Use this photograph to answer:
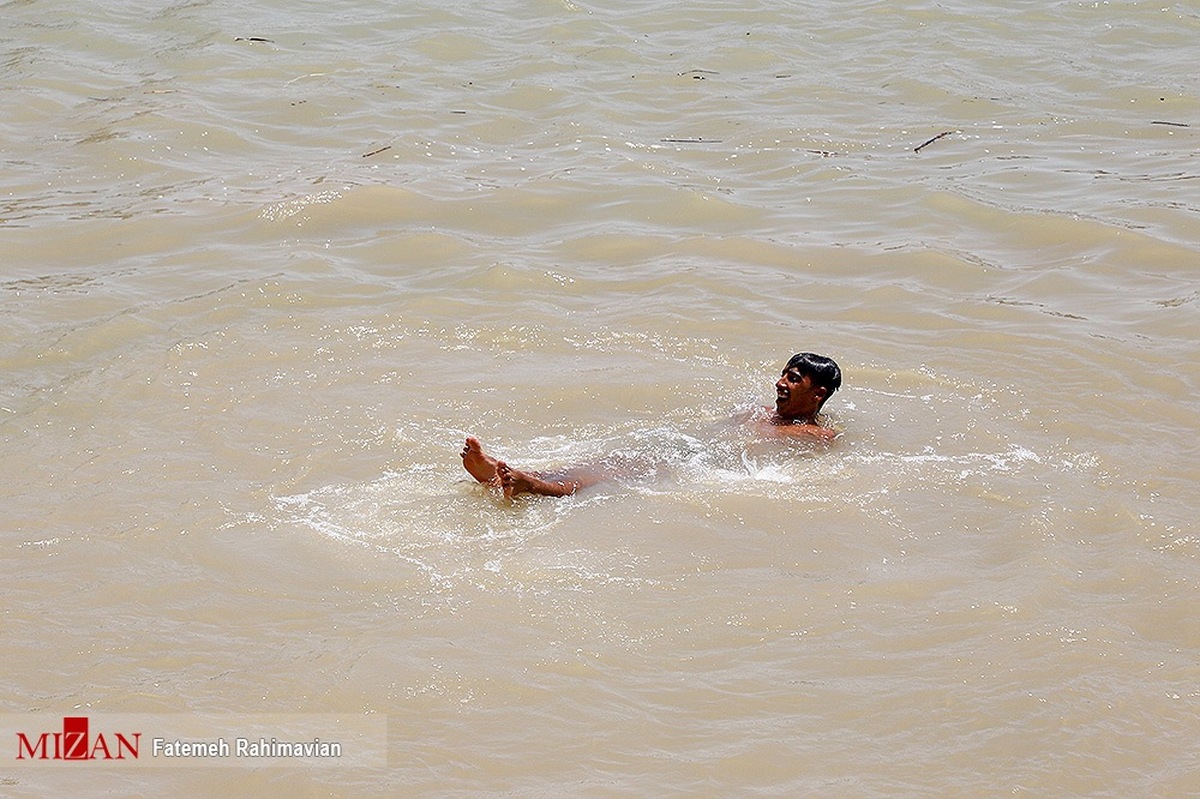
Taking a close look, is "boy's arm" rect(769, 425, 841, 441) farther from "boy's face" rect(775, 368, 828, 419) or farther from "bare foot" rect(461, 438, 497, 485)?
"bare foot" rect(461, 438, 497, 485)

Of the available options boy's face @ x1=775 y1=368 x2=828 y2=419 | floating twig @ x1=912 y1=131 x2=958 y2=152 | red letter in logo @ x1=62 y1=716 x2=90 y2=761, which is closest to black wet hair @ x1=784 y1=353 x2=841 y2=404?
boy's face @ x1=775 y1=368 x2=828 y2=419

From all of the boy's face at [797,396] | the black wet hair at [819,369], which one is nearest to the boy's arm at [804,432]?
the boy's face at [797,396]

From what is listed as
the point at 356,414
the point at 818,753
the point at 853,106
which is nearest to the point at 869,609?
the point at 818,753

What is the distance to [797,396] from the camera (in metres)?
6.54

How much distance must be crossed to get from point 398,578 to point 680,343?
2.86m

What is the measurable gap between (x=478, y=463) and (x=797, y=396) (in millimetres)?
1775

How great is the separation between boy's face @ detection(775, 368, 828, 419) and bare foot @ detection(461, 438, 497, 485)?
1.65 m

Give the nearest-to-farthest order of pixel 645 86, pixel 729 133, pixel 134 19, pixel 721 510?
pixel 721 510
pixel 729 133
pixel 645 86
pixel 134 19

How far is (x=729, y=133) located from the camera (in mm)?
10578

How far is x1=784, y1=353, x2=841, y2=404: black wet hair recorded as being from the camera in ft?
21.5

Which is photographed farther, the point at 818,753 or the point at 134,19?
the point at 134,19

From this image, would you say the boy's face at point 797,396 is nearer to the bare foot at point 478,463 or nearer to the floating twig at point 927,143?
the bare foot at point 478,463

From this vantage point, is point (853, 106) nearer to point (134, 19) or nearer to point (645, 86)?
point (645, 86)

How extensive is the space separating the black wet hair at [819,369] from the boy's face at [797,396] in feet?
0.06
